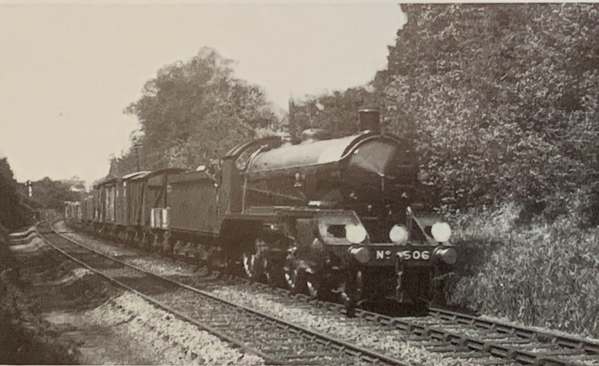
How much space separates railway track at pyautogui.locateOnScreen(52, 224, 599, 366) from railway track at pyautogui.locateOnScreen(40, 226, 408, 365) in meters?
0.31

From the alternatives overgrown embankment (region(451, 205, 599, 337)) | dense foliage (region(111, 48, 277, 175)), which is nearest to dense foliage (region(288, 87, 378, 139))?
dense foliage (region(111, 48, 277, 175))

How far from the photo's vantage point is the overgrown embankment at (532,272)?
209 inches

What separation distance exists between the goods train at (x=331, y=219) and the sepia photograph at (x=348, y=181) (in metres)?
0.02

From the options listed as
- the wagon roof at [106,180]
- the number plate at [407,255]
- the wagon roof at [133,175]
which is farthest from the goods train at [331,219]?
the wagon roof at [106,180]

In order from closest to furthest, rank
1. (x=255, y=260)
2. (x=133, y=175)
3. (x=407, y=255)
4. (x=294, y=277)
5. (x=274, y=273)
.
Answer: (x=407, y=255)
(x=294, y=277)
(x=274, y=273)
(x=255, y=260)
(x=133, y=175)

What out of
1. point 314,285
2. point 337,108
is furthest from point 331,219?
→ point 337,108

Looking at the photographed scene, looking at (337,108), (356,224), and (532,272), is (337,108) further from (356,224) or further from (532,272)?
(532,272)

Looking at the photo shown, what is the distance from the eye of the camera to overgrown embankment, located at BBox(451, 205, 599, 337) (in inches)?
209

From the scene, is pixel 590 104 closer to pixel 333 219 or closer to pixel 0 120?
pixel 333 219

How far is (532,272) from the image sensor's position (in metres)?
5.82

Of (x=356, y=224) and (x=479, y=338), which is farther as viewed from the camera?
(x=356, y=224)

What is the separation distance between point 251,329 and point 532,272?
2220mm

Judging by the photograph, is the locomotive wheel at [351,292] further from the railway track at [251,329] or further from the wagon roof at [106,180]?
the wagon roof at [106,180]

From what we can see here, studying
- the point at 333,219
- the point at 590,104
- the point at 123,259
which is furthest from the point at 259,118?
the point at 590,104
